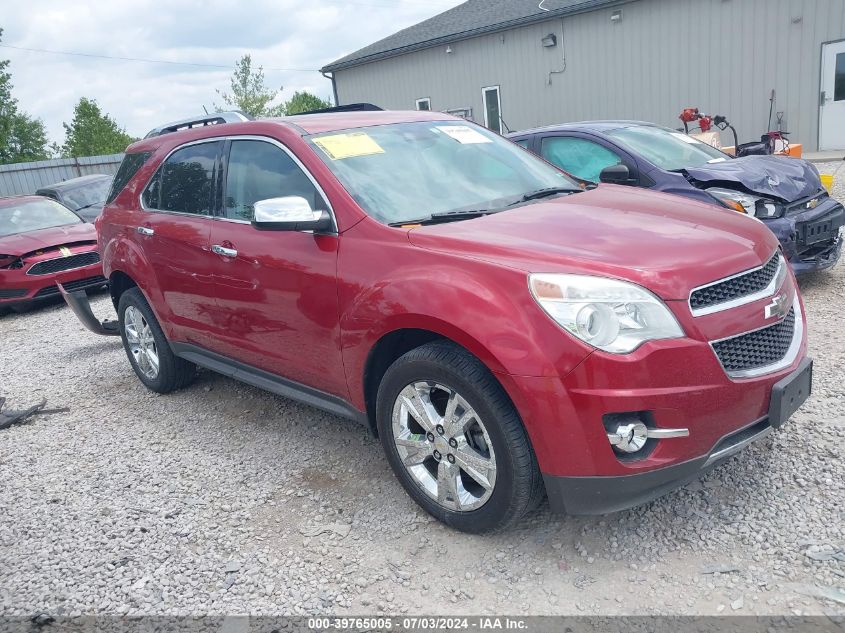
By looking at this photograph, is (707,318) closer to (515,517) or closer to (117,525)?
(515,517)

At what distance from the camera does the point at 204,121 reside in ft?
16.6

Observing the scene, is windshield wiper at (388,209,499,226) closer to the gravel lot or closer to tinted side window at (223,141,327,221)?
tinted side window at (223,141,327,221)

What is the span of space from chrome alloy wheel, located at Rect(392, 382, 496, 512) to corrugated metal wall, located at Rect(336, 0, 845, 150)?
14981 millimetres

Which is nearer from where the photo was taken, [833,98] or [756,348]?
[756,348]

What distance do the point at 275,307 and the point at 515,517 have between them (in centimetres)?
164

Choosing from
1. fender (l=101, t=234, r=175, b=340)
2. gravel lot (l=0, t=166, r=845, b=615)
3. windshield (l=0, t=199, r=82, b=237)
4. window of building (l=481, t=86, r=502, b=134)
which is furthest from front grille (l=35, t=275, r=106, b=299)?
window of building (l=481, t=86, r=502, b=134)

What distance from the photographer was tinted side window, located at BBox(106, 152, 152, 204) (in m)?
5.06

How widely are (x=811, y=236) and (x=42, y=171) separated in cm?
2213

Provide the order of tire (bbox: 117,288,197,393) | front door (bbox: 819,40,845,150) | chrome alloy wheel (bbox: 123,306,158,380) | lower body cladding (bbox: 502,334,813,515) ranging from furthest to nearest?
front door (bbox: 819,40,845,150) → chrome alloy wheel (bbox: 123,306,158,380) → tire (bbox: 117,288,197,393) → lower body cladding (bbox: 502,334,813,515)

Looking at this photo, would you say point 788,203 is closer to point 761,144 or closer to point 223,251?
point 761,144

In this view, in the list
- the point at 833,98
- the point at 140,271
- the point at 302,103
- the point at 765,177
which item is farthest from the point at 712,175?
the point at 302,103

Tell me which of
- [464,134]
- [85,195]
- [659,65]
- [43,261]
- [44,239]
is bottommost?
[43,261]

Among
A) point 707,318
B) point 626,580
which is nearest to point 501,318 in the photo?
point 707,318

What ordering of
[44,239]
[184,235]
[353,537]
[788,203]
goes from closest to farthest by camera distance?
1. [353,537]
2. [184,235]
3. [788,203]
4. [44,239]
